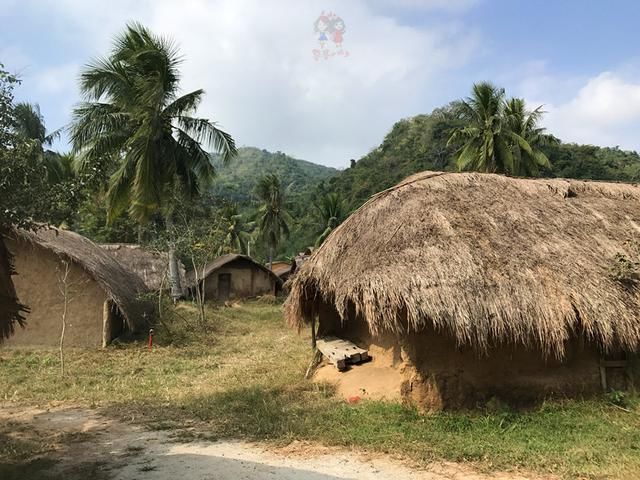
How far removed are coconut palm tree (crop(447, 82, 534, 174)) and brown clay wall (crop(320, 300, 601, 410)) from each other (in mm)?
16483

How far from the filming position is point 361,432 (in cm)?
676

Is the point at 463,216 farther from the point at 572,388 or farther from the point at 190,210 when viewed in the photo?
the point at 190,210

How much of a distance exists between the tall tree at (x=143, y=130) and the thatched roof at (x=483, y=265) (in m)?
10.7

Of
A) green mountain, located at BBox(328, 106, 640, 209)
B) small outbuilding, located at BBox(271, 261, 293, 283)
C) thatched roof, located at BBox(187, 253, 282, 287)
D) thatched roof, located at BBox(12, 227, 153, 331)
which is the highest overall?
green mountain, located at BBox(328, 106, 640, 209)

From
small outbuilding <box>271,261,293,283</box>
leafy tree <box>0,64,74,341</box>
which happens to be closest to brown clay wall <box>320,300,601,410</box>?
leafy tree <box>0,64,74,341</box>

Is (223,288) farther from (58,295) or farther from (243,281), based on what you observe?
(58,295)

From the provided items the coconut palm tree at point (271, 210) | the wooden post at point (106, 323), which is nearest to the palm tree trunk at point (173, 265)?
the wooden post at point (106, 323)

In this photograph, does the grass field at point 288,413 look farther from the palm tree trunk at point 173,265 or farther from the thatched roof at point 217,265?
the thatched roof at point 217,265

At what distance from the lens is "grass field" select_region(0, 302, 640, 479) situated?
6066 mm

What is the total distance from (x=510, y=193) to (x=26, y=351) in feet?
37.3

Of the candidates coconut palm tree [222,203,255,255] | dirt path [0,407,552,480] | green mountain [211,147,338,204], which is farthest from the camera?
green mountain [211,147,338,204]

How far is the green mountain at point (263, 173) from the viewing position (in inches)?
2785

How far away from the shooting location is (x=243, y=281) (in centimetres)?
2853

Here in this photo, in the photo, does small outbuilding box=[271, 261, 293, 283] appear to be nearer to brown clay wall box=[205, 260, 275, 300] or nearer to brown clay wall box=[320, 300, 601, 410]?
brown clay wall box=[205, 260, 275, 300]
